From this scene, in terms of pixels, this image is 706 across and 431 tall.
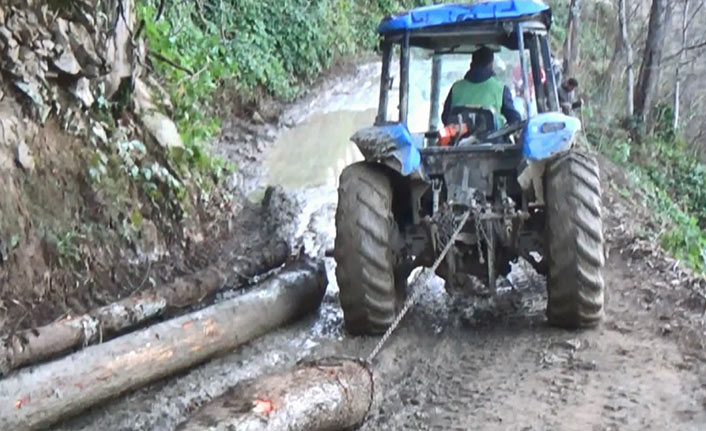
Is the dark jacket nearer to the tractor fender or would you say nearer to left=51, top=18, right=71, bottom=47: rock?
the tractor fender

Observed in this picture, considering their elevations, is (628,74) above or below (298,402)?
above

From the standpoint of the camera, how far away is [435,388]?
5.40 m

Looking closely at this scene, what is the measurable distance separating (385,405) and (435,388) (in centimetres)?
41

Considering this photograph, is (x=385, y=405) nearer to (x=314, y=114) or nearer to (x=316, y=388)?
(x=316, y=388)

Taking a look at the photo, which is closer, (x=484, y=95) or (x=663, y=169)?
(x=484, y=95)

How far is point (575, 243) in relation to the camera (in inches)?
231

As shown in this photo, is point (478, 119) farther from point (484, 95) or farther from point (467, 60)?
point (467, 60)

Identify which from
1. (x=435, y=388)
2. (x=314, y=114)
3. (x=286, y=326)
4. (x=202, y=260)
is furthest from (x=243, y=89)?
(x=435, y=388)

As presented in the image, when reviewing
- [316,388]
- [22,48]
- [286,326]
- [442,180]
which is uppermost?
[22,48]

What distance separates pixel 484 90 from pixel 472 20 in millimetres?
585

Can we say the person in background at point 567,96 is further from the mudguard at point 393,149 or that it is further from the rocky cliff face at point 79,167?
the rocky cliff face at point 79,167

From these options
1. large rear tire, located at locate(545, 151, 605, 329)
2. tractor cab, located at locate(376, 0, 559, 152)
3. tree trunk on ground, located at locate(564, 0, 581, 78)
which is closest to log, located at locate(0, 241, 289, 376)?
tractor cab, located at locate(376, 0, 559, 152)

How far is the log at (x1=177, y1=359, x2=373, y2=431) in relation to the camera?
4082 mm

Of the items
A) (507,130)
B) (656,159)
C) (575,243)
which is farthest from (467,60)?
(656,159)
